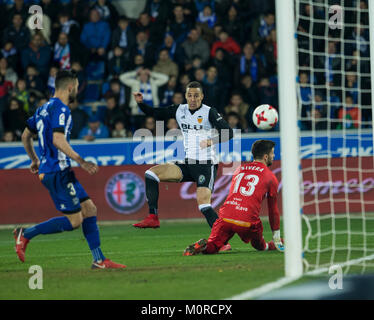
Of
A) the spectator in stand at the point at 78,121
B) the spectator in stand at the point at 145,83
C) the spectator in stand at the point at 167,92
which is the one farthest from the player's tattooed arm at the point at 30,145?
the spectator in stand at the point at 167,92

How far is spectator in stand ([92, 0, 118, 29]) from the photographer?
16969 mm

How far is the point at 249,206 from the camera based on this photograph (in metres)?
8.38

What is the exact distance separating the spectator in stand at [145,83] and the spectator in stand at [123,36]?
3.02 feet

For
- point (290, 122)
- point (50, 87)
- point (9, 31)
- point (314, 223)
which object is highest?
point (9, 31)

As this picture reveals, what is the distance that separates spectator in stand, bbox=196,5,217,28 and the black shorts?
24.7 ft

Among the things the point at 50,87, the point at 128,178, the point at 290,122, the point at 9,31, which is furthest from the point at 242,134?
the point at 290,122

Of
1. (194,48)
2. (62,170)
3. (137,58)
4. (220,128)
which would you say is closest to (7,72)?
(137,58)

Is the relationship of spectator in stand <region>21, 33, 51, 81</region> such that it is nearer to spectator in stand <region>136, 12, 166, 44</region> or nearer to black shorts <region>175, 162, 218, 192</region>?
spectator in stand <region>136, 12, 166, 44</region>

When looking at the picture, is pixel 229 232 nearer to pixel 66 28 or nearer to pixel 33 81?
pixel 33 81

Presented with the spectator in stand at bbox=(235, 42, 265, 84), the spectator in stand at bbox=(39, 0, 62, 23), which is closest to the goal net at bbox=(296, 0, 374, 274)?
the spectator in stand at bbox=(235, 42, 265, 84)

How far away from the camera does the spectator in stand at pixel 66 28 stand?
1667 cm
